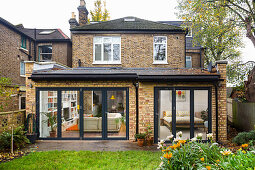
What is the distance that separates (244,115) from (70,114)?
9.16 m

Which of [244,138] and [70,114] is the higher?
[70,114]

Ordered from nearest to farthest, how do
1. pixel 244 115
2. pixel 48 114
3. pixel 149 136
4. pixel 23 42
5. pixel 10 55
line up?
1. pixel 149 136
2. pixel 48 114
3. pixel 244 115
4. pixel 10 55
5. pixel 23 42

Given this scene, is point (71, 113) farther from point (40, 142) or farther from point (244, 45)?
point (244, 45)

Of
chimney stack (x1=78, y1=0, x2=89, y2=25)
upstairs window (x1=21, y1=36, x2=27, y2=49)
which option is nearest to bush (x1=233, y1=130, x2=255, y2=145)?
Answer: chimney stack (x1=78, y1=0, x2=89, y2=25)

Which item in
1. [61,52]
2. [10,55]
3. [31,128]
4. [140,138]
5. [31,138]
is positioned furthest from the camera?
[61,52]

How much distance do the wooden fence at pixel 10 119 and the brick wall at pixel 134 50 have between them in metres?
4.98

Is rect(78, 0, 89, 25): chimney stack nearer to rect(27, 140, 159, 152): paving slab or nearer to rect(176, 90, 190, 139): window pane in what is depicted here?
rect(27, 140, 159, 152): paving slab

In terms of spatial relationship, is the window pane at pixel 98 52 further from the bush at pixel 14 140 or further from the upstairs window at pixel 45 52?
the upstairs window at pixel 45 52

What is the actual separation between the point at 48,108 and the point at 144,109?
4.59 metres

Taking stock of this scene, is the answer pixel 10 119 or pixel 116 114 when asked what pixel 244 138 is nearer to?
pixel 116 114

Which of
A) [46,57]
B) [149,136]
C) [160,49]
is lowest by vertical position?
[149,136]

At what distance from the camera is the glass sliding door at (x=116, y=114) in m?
7.32

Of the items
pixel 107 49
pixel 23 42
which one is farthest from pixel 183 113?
pixel 23 42

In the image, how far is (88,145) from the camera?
21.9 ft
